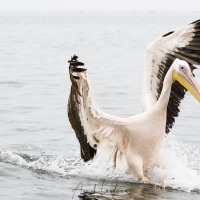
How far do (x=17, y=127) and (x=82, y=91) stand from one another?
5.43 meters

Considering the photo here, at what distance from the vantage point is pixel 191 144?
12.4 metres

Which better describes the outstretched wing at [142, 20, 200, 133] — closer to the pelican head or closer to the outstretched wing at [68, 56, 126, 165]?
the outstretched wing at [68, 56, 126, 165]

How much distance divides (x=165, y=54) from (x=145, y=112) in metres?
1.18

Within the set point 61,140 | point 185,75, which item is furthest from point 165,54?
point 61,140

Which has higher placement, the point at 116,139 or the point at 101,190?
the point at 116,139

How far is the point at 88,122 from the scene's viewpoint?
9203mm

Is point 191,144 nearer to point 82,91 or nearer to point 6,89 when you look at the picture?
point 82,91

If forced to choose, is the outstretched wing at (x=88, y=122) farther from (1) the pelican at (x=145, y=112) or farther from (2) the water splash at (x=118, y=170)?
(2) the water splash at (x=118, y=170)

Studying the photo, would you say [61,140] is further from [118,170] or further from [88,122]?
[88,122]

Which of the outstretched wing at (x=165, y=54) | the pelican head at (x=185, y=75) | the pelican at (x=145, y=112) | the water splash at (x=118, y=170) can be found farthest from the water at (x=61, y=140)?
the pelican head at (x=185, y=75)

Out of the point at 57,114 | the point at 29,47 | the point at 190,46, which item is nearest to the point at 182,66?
the point at 190,46

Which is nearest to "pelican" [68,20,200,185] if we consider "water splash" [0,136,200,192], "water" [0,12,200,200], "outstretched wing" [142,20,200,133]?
"outstretched wing" [142,20,200,133]

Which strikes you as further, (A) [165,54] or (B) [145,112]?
(A) [165,54]

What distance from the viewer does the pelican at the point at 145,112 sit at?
883cm
